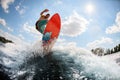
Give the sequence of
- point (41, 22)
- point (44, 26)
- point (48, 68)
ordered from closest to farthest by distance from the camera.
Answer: point (48, 68), point (41, 22), point (44, 26)

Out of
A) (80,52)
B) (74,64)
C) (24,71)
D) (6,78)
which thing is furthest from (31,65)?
(80,52)

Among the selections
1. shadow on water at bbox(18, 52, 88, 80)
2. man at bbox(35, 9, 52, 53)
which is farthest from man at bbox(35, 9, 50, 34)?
shadow on water at bbox(18, 52, 88, 80)

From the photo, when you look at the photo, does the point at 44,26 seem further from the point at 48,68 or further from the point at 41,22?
the point at 48,68

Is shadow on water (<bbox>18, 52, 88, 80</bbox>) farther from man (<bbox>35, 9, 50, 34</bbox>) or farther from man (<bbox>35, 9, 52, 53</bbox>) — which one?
man (<bbox>35, 9, 50, 34</bbox>)

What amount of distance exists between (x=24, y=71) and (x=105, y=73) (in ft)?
7.29

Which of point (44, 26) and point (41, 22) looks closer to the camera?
point (41, 22)

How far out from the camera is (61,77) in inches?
148

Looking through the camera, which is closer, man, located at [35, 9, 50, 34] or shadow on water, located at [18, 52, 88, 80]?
shadow on water, located at [18, 52, 88, 80]

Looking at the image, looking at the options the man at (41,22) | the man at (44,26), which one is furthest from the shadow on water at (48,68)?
the man at (41,22)

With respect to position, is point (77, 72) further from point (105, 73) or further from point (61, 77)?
point (105, 73)

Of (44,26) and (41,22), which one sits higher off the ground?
(41,22)

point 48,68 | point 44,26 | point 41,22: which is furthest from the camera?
point 44,26

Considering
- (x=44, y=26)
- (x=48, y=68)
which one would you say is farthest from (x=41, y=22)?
(x=48, y=68)

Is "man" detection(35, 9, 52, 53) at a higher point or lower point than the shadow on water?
higher
